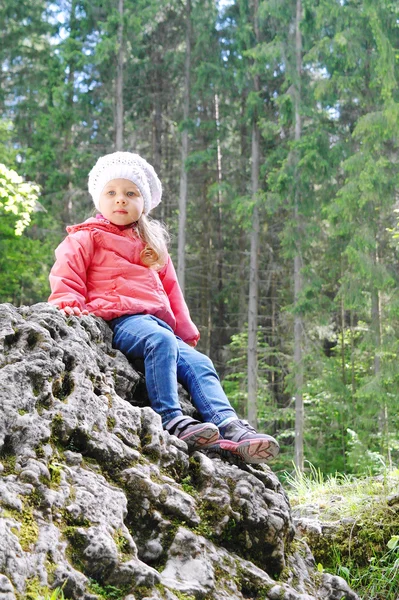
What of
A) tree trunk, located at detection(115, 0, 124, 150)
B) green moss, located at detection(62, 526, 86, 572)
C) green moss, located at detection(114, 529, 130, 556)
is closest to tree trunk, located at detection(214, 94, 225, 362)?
tree trunk, located at detection(115, 0, 124, 150)

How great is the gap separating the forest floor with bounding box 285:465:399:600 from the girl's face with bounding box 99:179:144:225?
1886mm

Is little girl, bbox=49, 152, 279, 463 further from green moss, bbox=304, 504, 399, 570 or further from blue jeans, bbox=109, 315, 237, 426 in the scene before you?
green moss, bbox=304, 504, 399, 570

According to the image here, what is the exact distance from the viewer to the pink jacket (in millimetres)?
3320

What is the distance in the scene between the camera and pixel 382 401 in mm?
13844

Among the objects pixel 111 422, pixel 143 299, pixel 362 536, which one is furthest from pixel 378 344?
pixel 111 422

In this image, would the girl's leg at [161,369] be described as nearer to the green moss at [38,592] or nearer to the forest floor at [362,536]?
the forest floor at [362,536]

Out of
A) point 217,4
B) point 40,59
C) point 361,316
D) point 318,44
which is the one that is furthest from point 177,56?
point 361,316

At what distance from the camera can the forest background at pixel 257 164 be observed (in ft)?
48.9

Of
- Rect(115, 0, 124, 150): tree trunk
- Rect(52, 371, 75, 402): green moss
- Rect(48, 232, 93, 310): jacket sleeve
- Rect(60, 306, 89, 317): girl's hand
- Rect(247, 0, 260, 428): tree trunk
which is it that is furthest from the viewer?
Rect(115, 0, 124, 150): tree trunk

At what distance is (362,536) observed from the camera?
355 centimetres

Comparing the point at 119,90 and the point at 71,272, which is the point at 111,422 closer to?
the point at 71,272

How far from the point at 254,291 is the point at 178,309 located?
47.0 ft

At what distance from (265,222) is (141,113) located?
577cm

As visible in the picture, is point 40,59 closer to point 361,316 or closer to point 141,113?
point 141,113
